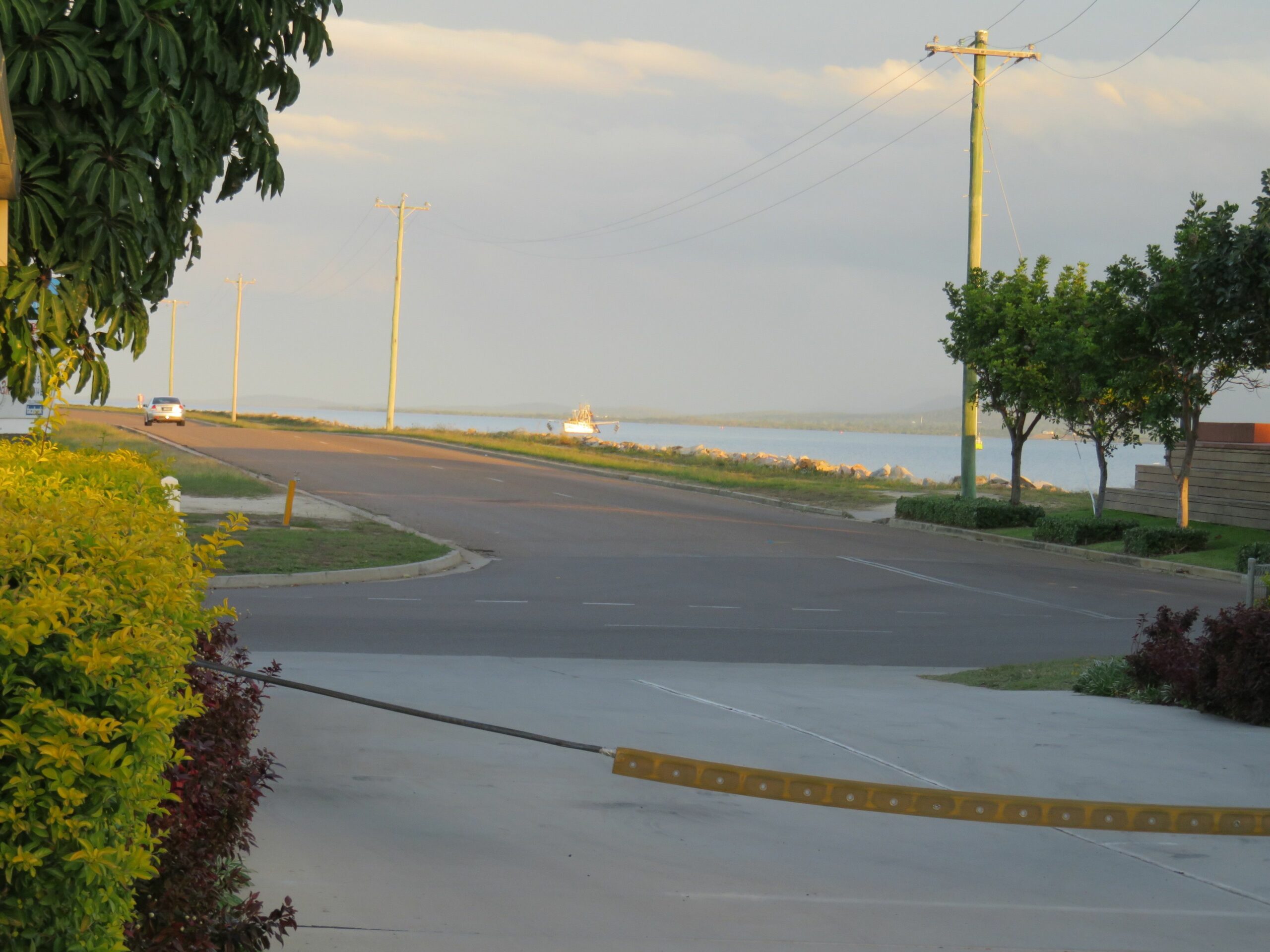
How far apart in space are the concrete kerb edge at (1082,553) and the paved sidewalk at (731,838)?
1526 centimetres

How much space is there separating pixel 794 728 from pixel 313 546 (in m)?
12.1

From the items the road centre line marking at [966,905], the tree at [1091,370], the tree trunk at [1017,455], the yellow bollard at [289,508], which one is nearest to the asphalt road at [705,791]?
the road centre line marking at [966,905]

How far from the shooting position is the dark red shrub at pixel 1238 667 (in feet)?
27.6

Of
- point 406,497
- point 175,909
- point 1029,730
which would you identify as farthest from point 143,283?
point 406,497

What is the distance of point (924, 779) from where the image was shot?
6598 mm

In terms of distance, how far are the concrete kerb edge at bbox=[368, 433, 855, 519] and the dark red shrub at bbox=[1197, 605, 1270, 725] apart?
2277cm

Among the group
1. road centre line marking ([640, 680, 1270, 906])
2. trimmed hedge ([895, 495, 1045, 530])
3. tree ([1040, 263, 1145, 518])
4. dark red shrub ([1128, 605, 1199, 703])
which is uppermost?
tree ([1040, 263, 1145, 518])

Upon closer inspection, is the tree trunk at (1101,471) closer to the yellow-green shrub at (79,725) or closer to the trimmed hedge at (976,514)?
the trimmed hedge at (976,514)

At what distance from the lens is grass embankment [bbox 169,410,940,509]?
3659 centimetres

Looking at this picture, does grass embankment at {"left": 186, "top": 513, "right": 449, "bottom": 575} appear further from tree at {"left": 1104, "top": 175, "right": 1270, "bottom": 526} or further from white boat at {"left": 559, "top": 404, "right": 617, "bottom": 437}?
white boat at {"left": 559, "top": 404, "right": 617, "bottom": 437}

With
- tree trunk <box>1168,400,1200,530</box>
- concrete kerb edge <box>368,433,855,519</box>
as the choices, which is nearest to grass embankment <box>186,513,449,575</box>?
concrete kerb edge <box>368,433,855,519</box>

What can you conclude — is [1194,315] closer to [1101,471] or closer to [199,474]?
[1101,471]

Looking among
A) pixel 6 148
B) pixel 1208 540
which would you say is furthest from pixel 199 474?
pixel 6 148

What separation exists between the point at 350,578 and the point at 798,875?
40.4 feet
